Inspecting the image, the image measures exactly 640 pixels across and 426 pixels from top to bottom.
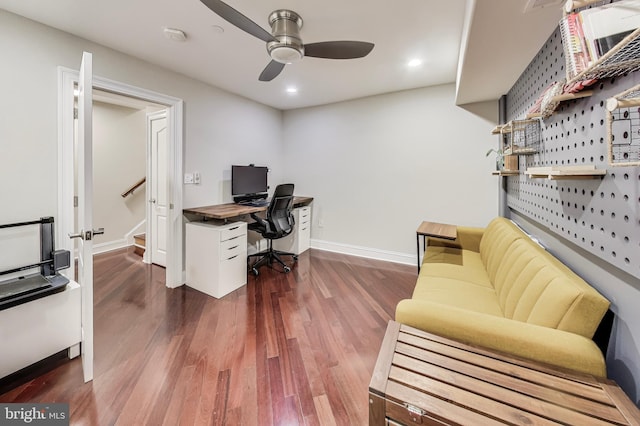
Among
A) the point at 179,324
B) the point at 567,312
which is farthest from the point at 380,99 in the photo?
the point at 179,324

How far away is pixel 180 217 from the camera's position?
2988 mm

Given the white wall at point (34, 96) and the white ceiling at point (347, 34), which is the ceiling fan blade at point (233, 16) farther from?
the white wall at point (34, 96)

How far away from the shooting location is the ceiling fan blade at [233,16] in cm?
150

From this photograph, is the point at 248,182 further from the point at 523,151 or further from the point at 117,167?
the point at 523,151

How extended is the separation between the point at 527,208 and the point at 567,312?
1.33m

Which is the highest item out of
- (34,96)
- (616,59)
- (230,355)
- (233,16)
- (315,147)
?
(233,16)

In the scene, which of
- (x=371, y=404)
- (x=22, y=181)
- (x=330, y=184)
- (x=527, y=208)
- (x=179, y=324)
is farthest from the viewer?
(x=330, y=184)

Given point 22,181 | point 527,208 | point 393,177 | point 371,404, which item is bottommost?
point 371,404

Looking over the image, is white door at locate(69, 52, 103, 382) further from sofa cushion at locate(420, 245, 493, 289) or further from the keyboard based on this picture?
sofa cushion at locate(420, 245, 493, 289)

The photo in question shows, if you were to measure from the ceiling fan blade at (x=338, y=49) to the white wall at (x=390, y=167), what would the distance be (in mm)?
1754

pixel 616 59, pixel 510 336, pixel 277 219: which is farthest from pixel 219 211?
pixel 616 59

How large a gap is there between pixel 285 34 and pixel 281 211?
6.92 feet

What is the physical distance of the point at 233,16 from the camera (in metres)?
1.60

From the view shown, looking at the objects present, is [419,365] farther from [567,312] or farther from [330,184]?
[330,184]
